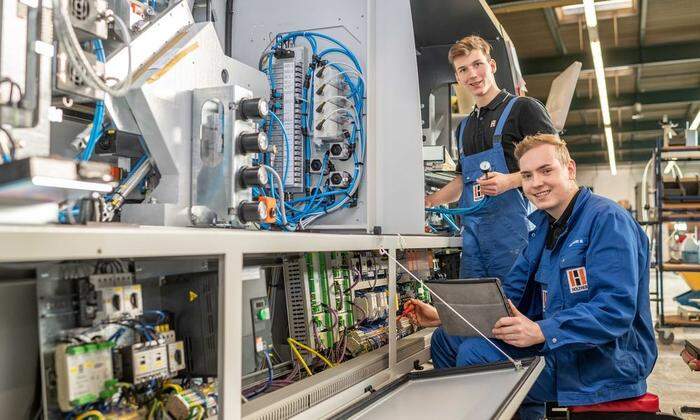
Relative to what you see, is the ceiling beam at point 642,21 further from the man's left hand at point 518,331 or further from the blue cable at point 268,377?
the blue cable at point 268,377

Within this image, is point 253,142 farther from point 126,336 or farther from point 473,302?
point 473,302

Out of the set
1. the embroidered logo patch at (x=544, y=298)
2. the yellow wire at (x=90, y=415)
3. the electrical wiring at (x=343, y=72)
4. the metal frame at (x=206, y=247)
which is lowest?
the yellow wire at (x=90, y=415)

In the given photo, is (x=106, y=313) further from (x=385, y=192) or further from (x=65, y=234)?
(x=385, y=192)

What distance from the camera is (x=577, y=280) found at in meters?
2.11

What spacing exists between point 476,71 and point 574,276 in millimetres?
1234

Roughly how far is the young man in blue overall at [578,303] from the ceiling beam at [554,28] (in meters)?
6.55

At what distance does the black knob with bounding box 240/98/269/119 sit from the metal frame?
1.21 ft

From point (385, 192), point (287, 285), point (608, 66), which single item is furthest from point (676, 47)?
point (287, 285)

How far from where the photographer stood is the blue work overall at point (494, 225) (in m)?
2.84

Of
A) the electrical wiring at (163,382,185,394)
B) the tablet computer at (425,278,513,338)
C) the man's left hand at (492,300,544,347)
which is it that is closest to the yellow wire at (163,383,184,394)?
the electrical wiring at (163,382,185,394)

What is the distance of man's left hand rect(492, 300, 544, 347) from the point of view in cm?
203

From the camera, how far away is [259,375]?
186 cm

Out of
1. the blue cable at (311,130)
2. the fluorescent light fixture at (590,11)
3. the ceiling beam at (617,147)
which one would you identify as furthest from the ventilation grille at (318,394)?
the ceiling beam at (617,147)

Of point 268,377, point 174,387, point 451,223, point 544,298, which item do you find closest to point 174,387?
point 174,387
